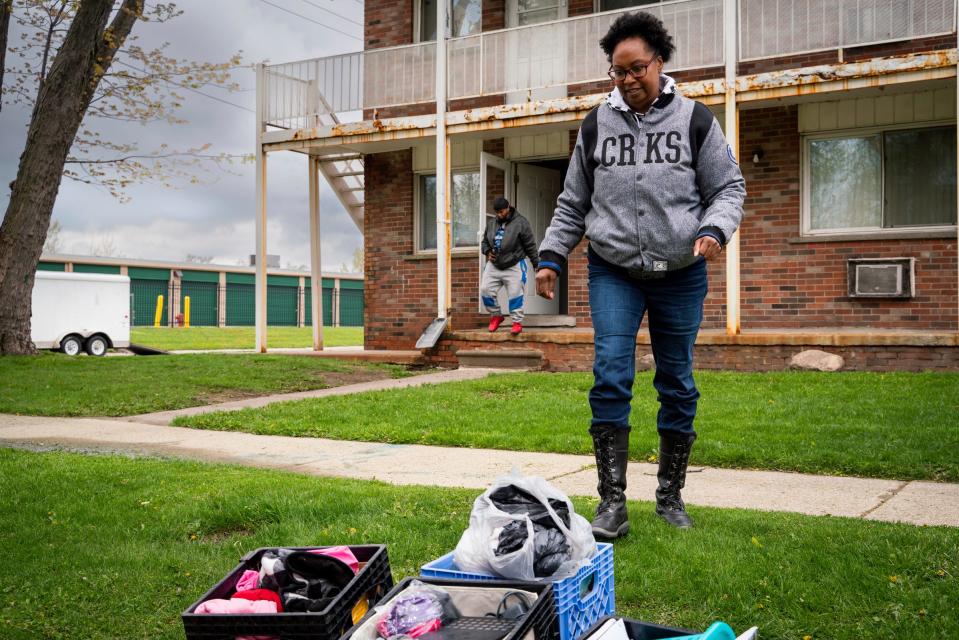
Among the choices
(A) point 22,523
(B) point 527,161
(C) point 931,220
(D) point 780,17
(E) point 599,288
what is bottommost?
(A) point 22,523

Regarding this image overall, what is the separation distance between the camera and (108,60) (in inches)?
625

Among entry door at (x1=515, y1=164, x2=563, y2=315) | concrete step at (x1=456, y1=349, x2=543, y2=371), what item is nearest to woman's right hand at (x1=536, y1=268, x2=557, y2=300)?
concrete step at (x1=456, y1=349, x2=543, y2=371)

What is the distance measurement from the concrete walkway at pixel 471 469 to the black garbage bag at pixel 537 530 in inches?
77.5

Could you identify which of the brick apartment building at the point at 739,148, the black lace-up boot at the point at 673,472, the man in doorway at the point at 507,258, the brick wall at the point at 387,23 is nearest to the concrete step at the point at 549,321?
the brick apartment building at the point at 739,148

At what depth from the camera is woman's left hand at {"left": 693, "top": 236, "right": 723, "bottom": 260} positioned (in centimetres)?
394

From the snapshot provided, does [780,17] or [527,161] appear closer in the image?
[780,17]

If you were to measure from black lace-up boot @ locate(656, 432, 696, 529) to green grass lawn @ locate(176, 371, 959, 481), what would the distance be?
1979 mm

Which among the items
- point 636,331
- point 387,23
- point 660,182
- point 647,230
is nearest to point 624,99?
point 660,182

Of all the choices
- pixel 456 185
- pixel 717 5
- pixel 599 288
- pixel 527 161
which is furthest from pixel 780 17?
pixel 599 288

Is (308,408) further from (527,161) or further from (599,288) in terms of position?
(527,161)

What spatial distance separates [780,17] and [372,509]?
32.7 ft

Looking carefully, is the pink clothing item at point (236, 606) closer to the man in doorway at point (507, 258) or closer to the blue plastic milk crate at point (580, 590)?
the blue plastic milk crate at point (580, 590)

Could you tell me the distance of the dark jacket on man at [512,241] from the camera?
13258 mm

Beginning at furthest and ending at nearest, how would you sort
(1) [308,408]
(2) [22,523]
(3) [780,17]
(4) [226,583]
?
(3) [780,17] → (1) [308,408] → (2) [22,523] → (4) [226,583]
